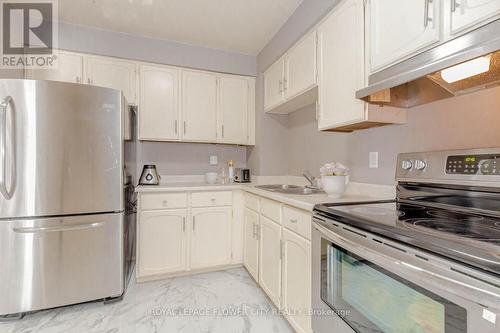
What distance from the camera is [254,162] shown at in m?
2.98

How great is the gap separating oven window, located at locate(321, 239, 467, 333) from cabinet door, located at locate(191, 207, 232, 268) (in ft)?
4.84

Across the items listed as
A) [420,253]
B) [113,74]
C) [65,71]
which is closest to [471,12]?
[420,253]

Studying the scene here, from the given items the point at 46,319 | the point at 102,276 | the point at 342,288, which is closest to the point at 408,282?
the point at 342,288

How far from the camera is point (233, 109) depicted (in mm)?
2912

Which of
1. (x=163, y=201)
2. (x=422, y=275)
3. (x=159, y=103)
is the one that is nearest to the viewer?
(x=422, y=275)

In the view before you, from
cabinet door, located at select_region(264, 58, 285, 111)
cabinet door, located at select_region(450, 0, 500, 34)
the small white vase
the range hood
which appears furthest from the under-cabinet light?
cabinet door, located at select_region(264, 58, 285, 111)

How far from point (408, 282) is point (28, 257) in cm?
228

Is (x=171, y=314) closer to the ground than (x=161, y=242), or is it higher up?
closer to the ground

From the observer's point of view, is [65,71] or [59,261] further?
[65,71]

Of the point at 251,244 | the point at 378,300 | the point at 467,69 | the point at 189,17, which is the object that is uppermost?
the point at 189,17

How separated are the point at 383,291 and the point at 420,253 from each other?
0.84ft

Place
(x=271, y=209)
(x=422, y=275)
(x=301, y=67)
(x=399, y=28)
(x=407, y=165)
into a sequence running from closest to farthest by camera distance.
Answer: (x=422, y=275) → (x=399, y=28) → (x=407, y=165) → (x=271, y=209) → (x=301, y=67)

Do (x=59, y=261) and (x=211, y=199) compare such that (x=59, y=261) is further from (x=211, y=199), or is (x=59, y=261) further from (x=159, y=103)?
(x=159, y=103)

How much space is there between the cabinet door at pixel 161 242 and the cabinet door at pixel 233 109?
1052 millimetres
